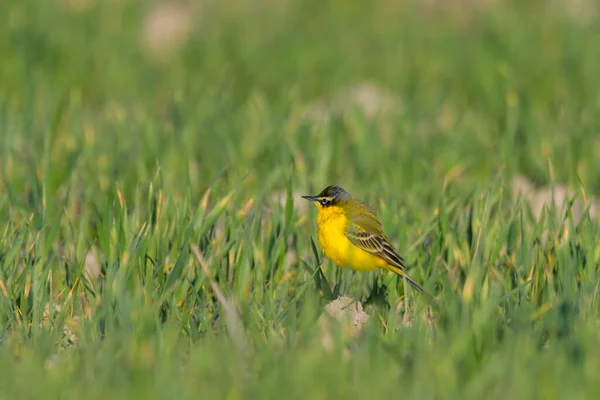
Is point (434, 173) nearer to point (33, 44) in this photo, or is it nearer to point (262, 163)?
point (262, 163)

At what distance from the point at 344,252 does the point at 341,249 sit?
0.7 inches

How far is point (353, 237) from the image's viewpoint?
4.66 meters

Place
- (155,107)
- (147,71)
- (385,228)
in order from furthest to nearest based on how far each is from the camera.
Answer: (147,71) → (155,107) → (385,228)

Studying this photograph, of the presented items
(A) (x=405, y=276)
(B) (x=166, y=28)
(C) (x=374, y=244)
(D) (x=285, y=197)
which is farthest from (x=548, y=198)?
(B) (x=166, y=28)

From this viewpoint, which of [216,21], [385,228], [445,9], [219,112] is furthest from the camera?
[445,9]

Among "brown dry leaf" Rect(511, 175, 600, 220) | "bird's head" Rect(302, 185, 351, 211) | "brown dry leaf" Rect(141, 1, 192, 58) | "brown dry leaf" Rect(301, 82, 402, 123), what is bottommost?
"brown dry leaf" Rect(141, 1, 192, 58)

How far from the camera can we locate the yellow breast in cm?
460

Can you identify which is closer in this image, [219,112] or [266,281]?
[266,281]

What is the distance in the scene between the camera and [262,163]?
6539 mm

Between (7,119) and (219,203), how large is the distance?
222 cm

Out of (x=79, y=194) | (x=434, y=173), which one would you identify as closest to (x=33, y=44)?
(x=79, y=194)

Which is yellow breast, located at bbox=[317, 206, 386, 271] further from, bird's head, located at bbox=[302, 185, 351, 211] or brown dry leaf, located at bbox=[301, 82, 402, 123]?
brown dry leaf, located at bbox=[301, 82, 402, 123]

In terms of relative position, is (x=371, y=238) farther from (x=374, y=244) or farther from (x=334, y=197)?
(x=334, y=197)

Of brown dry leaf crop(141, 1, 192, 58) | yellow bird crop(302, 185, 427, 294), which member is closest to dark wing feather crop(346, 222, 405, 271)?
yellow bird crop(302, 185, 427, 294)
